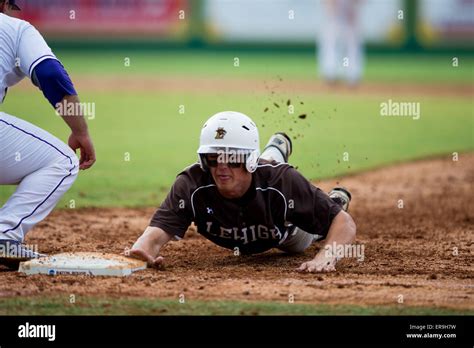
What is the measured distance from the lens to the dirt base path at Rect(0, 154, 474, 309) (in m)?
5.46

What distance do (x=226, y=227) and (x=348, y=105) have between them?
1337 cm

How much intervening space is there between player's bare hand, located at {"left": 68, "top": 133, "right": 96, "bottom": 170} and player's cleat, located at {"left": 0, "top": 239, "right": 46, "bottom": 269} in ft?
2.29

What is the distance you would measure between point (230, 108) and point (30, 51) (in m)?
11.2

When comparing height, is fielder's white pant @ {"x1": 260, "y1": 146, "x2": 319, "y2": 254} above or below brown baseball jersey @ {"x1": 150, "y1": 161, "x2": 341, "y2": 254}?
below

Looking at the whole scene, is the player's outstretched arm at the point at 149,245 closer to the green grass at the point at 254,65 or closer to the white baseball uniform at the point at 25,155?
the white baseball uniform at the point at 25,155

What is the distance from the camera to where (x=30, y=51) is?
5777 mm

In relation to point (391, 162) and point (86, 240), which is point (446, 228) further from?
point (391, 162)

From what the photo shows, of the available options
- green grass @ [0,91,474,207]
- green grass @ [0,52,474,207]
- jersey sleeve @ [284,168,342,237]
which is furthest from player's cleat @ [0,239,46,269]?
green grass @ [0,91,474,207]

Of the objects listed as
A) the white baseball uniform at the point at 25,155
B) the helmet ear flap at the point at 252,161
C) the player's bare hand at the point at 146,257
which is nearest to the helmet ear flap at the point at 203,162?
Answer: the helmet ear flap at the point at 252,161

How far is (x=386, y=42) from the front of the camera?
95.0 ft

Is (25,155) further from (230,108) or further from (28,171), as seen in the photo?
(230,108)

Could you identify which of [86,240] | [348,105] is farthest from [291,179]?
[348,105]

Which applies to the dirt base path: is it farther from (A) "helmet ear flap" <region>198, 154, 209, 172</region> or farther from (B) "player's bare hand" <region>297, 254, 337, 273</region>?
(A) "helmet ear flap" <region>198, 154, 209, 172</region>

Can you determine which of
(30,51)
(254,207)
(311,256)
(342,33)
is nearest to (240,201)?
(254,207)
